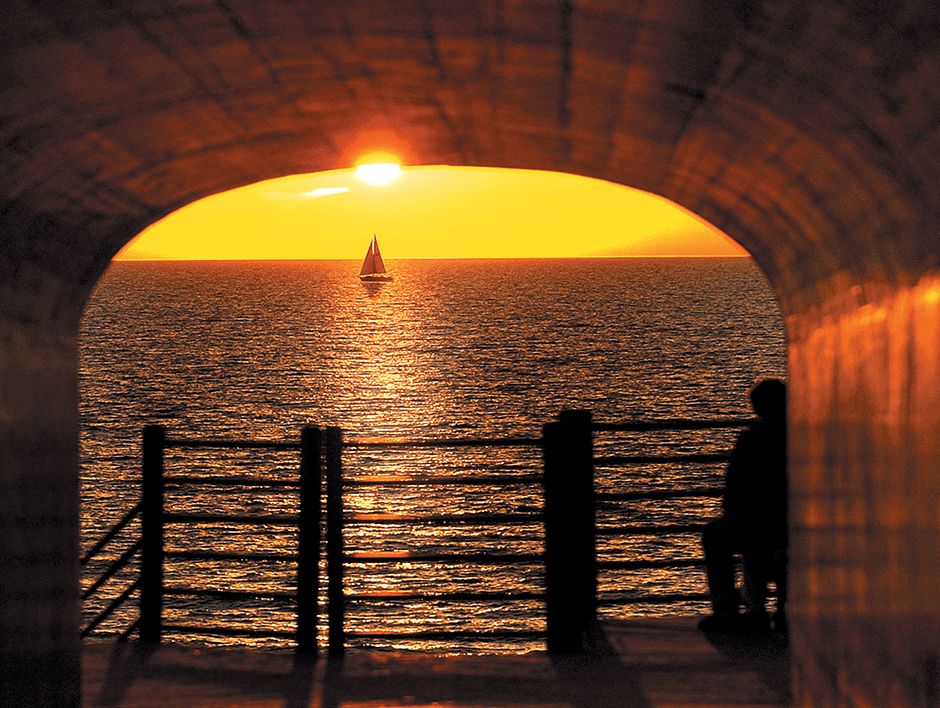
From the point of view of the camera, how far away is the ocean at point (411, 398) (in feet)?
97.0

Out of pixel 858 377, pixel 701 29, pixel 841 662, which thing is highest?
pixel 701 29

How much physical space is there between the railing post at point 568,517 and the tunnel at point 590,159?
1458 millimetres

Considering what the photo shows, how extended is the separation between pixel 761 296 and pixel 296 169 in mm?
132625

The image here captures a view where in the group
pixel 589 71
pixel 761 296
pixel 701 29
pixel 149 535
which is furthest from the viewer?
pixel 761 296

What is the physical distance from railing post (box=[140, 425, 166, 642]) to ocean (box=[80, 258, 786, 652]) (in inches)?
99.3

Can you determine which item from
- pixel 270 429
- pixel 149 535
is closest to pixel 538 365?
pixel 270 429

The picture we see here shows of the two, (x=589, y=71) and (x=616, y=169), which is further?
(x=616, y=169)

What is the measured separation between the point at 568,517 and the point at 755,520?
0.98 metres

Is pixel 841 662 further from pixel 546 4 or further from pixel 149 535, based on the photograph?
pixel 149 535

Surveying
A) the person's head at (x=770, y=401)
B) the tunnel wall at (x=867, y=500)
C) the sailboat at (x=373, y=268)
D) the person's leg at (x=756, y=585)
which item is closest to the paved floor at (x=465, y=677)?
the person's leg at (x=756, y=585)

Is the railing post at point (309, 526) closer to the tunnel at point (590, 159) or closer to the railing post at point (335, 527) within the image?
the railing post at point (335, 527)

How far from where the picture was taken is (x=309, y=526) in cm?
596

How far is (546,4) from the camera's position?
8.39ft

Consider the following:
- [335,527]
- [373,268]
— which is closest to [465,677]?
[335,527]
